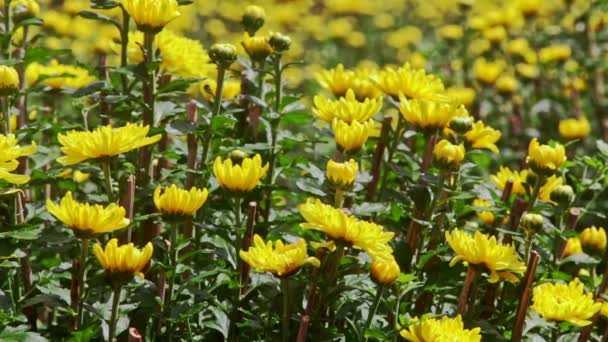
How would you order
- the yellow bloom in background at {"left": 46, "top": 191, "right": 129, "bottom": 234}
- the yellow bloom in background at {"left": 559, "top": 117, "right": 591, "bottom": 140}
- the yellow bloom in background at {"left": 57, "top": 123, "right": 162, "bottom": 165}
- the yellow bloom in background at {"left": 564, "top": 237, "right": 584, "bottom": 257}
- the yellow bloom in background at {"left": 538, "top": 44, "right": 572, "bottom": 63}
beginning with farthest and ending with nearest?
1. the yellow bloom in background at {"left": 538, "top": 44, "right": 572, "bottom": 63}
2. the yellow bloom in background at {"left": 559, "top": 117, "right": 591, "bottom": 140}
3. the yellow bloom in background at {"left": 564, "top": 237, "right": 584, "bottom": 257}
4. the yellow bloom in background at {"left": 57, "top": 123, "right": 162, "bottom": 165}
5. the yellow bloom in background at {"left": 46, "top": 191, "right": 129, "bottom": 234}

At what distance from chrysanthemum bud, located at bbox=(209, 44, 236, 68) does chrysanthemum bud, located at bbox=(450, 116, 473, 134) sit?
62 centimetres

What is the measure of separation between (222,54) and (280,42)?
0.75ft

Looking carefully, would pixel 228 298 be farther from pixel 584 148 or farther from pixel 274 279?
pixel 584 148

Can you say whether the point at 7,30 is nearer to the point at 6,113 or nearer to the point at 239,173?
the point at 6,113

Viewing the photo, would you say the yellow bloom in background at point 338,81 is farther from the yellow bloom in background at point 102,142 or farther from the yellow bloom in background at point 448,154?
the yellow bloom in background at point 102,142

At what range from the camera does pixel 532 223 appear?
2191mm

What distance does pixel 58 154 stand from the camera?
8.79 ft

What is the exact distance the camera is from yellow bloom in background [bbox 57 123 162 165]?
6.42 feet

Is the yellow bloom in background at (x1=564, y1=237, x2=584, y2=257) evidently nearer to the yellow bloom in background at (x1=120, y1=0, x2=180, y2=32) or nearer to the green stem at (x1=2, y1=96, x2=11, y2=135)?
the yellow bloom in background at (x1=120, y1=0, x2=180, y2=32)

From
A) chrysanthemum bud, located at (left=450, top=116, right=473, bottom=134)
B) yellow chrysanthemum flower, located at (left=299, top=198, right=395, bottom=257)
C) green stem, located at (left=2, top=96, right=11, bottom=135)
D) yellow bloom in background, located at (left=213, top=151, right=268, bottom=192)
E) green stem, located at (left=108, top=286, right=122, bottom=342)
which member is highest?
chrysanthemum bud, located at (left=450, top=116, right=473, bottom=134)

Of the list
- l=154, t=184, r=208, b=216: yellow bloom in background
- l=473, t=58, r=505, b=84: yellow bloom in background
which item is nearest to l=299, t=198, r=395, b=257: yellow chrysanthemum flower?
l=154, t=184, r=208, b=216: yellow bloom in background

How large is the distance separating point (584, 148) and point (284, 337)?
3264 millimetres

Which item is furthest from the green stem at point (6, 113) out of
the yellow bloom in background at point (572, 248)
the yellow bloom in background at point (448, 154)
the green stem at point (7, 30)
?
the yellow bloom in background at point (572, 248)

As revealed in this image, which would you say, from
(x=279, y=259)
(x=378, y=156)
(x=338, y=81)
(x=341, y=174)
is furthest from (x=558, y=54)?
(x=279, y=259)
